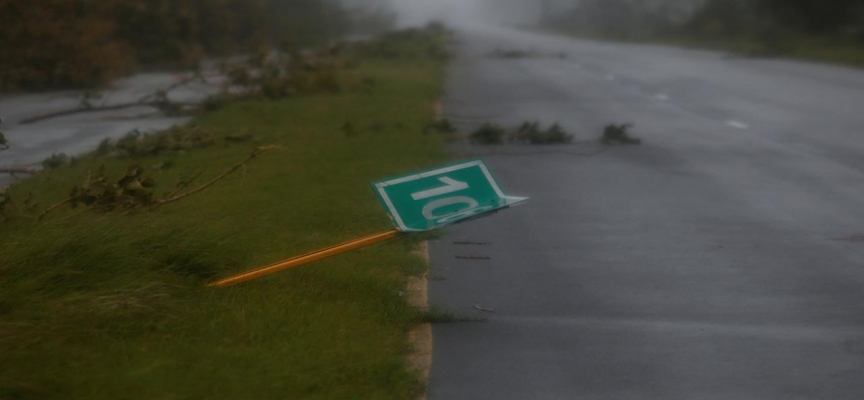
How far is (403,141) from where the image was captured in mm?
15133

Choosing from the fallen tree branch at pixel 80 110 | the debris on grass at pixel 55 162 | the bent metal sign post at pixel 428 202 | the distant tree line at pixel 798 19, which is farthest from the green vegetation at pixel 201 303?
the distant tree line at pixel 798 19

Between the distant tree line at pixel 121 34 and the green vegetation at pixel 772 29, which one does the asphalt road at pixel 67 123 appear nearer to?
the distant tree line at pixel 121 34

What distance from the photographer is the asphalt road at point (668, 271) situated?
5.92 meters

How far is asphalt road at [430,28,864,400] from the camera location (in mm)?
5922

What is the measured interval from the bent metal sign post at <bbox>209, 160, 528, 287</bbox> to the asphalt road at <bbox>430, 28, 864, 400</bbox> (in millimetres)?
625

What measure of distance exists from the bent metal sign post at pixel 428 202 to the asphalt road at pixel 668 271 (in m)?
0.62

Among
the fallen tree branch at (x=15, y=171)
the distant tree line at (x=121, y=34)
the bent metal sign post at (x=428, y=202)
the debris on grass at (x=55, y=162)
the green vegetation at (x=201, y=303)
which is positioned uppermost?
the bent metal sign post at (x=428, y=202)

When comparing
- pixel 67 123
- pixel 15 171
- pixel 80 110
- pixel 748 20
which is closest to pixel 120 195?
pixel 15 171

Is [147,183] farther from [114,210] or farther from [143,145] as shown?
[143,145]

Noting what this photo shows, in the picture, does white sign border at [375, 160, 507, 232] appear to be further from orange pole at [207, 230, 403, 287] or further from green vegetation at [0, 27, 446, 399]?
green vegetation at [0, 27, 446, 399]

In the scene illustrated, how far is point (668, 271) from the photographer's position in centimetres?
820

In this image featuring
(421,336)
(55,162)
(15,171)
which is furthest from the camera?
(55,162)

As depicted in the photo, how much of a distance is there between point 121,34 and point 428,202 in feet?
94.6

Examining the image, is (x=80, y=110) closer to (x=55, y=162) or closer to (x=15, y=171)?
(x=55, y=162)
